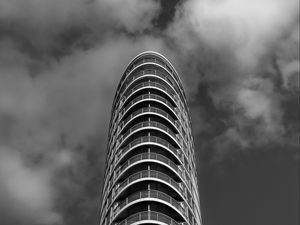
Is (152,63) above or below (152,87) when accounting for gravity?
above

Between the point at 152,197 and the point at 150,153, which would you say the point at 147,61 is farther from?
the point at 152,197

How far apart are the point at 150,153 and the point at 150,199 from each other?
6.76 m

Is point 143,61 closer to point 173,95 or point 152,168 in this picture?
point 173,95

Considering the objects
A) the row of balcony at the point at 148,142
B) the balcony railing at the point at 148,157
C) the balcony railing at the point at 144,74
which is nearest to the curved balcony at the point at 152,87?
the balcony railing at the point at 144,74

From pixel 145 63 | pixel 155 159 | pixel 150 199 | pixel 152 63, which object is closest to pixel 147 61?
pixel 145 63

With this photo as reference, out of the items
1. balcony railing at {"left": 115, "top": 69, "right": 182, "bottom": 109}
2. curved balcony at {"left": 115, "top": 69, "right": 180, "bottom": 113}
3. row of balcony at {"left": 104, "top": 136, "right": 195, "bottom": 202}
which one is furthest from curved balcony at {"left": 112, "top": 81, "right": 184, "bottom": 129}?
row of balcony at {"left": 104, "top": 136, "right": 195, "bottom": 202}

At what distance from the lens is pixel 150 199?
48844 mm

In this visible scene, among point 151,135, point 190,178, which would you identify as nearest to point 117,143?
point 151,135

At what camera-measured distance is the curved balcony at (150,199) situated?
49062 mm

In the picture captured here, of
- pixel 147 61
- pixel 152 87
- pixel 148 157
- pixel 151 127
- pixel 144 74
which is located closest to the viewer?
pixel 148 157

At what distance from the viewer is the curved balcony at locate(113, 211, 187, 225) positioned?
4662cm

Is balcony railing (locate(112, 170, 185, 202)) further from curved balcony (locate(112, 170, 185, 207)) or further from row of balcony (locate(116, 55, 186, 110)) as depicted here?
row of balcony (locate(116, 55, 186, 110))

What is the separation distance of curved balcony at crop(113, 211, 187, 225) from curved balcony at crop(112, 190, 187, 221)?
1.66 m

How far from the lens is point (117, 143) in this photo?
60.9 metres
